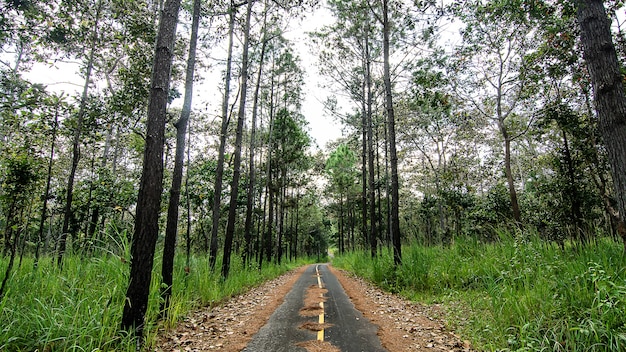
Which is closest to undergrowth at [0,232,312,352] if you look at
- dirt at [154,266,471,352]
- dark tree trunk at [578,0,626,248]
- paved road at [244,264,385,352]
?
dirt at [154,266,471,352]

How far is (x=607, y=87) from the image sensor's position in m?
4.53

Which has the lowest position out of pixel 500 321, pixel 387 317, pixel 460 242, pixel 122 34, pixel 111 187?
pixel 387 317

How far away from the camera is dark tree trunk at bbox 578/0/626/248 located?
14.4 feet

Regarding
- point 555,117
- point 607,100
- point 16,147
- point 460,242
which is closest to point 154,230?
point 607,100

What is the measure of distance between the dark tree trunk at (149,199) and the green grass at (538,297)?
204 inches

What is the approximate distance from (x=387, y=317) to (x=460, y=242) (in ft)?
13.0

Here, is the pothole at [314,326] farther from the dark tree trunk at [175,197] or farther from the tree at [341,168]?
the tree at [341,168]

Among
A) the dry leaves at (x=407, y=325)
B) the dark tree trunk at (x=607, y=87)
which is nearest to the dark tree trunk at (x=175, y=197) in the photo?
the dry leaves at (x=407, y=325)

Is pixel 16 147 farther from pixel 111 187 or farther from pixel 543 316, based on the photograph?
pixel 543 316

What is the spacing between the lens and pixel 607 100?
4527 mm

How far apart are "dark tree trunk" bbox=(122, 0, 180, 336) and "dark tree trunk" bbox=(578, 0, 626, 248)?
23.4 feet

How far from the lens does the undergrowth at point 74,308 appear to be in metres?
3.35

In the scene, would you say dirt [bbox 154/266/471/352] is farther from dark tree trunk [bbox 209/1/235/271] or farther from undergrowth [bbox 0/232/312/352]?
dark tree trunk [bbox 209/1/235/271]

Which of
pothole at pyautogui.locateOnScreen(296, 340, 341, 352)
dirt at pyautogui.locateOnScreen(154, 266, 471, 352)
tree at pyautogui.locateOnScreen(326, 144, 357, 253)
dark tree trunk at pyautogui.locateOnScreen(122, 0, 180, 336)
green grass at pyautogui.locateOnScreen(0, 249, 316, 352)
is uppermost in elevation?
tree at pyautogui.locateOnScreen(326, 144, 357, 253)
